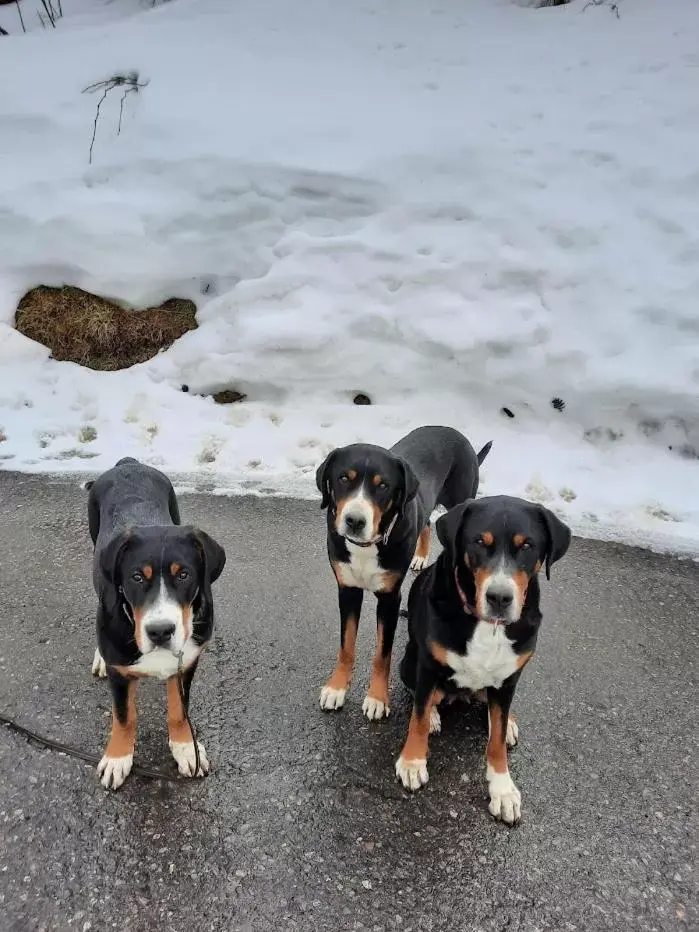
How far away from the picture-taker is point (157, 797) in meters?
2.91

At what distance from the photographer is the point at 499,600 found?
2.57 metres

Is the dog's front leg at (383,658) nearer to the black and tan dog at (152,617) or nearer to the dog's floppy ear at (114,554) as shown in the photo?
the black and tan dog at (152,617)

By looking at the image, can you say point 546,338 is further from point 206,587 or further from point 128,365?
point 206,587

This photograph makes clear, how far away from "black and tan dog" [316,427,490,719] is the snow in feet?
7.47

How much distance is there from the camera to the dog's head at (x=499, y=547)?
2600 mm

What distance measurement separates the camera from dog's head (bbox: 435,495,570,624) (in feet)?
8.53

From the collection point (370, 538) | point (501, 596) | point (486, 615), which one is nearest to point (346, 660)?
point (370, 538)

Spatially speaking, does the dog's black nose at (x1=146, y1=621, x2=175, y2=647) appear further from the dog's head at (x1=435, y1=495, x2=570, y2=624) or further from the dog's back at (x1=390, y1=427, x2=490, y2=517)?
the dog's back at (x1=390, y1=427, x2=490, y2=517)

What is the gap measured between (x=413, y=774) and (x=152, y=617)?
4.52 feet

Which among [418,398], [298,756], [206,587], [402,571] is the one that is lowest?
[418,398]

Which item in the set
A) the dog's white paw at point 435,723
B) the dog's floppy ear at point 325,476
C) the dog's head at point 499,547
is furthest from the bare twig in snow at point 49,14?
the dog's white paw at point 435,723

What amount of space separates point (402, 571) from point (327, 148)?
21.8 ft

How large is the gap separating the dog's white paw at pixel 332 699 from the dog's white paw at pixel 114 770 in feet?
3.12

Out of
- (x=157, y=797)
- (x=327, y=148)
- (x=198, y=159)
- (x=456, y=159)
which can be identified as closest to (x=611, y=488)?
(x=157, y=797)
